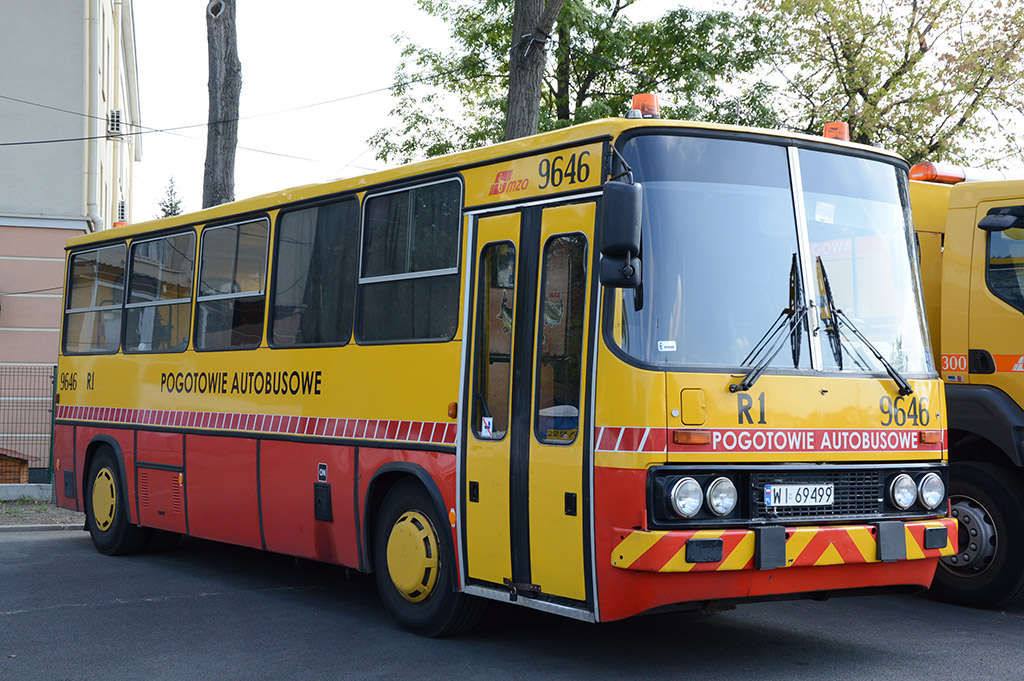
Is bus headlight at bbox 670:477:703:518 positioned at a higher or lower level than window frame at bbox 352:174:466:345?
lower

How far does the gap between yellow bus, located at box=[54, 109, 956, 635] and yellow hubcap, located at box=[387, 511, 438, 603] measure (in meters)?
0.02

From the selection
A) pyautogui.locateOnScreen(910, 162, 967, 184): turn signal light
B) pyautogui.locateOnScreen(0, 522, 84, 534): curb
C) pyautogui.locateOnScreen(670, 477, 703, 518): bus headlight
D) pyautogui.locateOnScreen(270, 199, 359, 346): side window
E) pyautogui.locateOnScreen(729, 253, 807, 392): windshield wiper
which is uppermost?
pyautogui.locateOnScreen(910, 162, 967, 184): turn signal light

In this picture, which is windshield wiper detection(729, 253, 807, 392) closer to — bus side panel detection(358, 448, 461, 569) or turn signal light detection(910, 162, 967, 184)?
bus side panel detection(358, 448, 461, 569)

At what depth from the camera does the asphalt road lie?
6641 millimetres

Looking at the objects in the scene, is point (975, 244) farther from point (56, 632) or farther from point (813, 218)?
point (56, 632)

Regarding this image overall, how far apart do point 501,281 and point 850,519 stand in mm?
2378

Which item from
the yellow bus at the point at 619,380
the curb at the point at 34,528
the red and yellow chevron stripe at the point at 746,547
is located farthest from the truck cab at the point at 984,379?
the curb at the point at 34,528

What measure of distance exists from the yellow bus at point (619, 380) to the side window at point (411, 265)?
0.07 ft

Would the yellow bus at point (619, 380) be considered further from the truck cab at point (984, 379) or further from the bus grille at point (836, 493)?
the truck cab at point (984, 379)

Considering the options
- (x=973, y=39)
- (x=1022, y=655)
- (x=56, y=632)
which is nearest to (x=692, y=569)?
(x=1022, y=655)

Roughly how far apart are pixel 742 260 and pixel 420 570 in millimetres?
2854

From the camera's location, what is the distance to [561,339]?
652 centimetres

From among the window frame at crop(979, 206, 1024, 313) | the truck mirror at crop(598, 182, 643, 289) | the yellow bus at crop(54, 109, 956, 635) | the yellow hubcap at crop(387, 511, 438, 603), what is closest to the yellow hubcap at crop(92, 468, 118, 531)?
the yellow bus at crop(54, 109, 956, 635)

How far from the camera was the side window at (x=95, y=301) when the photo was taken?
12.0 m
